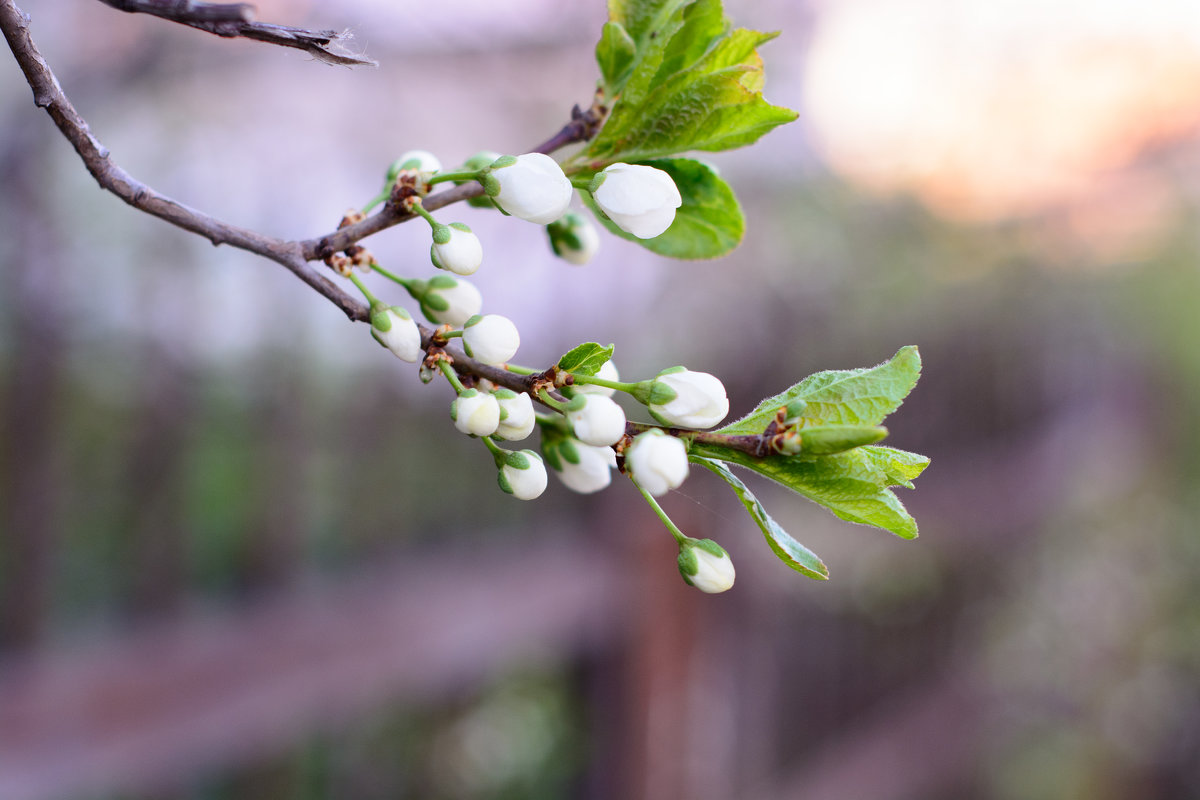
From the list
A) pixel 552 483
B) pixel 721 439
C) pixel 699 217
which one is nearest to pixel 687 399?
pixel 721 439

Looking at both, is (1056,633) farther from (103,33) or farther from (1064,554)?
(103,33)

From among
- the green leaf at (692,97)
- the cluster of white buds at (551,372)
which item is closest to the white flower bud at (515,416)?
the cluster of white buds at (551,372)

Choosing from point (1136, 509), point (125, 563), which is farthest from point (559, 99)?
point (1136, 509)

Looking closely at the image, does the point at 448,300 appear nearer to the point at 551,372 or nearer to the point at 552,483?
the point at 551,372

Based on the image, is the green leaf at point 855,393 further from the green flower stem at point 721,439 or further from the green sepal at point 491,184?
the green sepal at point 491,184

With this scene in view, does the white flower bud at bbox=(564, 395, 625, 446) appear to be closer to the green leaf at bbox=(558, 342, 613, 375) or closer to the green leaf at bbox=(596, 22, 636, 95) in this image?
the green leaf at bbox=(558, 342, 613, 375)

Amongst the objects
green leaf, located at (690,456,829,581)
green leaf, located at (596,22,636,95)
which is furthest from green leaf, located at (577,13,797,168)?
green leaf, located at (690,456,829,581)
